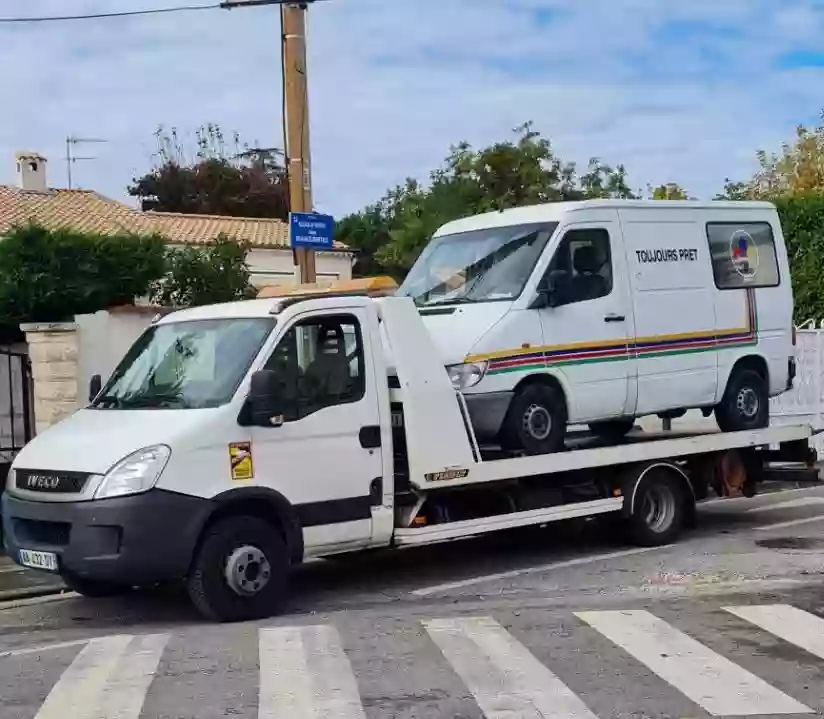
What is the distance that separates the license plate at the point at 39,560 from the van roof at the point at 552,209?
4855 mm

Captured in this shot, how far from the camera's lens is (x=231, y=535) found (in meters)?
8.12

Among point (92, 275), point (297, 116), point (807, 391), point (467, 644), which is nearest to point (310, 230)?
point (297, 116)

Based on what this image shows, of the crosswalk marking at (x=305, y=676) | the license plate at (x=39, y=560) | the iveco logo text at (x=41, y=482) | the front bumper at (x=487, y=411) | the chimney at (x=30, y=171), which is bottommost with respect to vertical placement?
the crosswalk marking at (x=305, y=676)

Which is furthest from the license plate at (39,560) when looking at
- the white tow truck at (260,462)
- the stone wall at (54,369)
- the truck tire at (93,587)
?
the stone wall at (54,369)

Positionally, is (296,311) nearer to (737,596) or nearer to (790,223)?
(737,596)

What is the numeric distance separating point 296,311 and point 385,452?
4.18 ft

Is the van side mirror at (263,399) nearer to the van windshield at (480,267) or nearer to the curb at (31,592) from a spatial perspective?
the van windshield at (480,267)

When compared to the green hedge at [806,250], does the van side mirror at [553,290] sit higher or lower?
lower

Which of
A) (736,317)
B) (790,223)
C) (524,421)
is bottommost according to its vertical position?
(524,421)

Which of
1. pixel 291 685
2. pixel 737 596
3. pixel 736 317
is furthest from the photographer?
pixel 736 317

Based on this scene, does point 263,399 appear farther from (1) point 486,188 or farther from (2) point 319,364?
(1) point 486,188

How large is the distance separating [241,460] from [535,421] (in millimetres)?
2845

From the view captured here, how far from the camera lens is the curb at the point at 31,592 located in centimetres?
982

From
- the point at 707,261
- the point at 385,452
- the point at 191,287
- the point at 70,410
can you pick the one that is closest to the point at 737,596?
the point at 385,452
